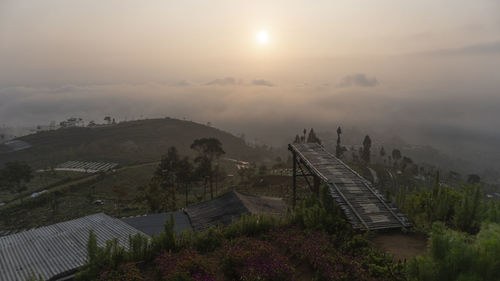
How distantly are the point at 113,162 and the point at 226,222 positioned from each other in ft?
330

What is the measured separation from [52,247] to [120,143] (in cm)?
14031

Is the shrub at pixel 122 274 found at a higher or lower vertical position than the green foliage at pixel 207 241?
higher

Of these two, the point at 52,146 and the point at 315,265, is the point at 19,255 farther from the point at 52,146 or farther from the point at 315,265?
the point at 52,146

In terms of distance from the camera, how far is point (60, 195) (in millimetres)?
61906

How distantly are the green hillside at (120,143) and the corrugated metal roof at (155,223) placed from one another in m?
89.8

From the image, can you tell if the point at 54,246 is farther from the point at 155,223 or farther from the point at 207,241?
the point at 155,223

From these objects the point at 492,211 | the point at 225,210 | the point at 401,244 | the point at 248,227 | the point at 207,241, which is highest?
the point at 492,211

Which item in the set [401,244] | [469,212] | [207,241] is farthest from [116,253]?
[469,212]

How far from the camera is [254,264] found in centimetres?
901

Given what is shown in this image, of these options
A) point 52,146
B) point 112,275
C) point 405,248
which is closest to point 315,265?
point 405,248

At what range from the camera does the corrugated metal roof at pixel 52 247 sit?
39.1 feet

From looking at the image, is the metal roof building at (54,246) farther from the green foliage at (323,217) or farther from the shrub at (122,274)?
the shrub at (122,274)

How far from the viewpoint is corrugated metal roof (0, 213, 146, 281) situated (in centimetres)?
1191

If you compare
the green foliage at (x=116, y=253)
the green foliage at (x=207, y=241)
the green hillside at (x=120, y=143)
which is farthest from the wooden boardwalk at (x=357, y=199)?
the green hillside at (x=120, y=143)
